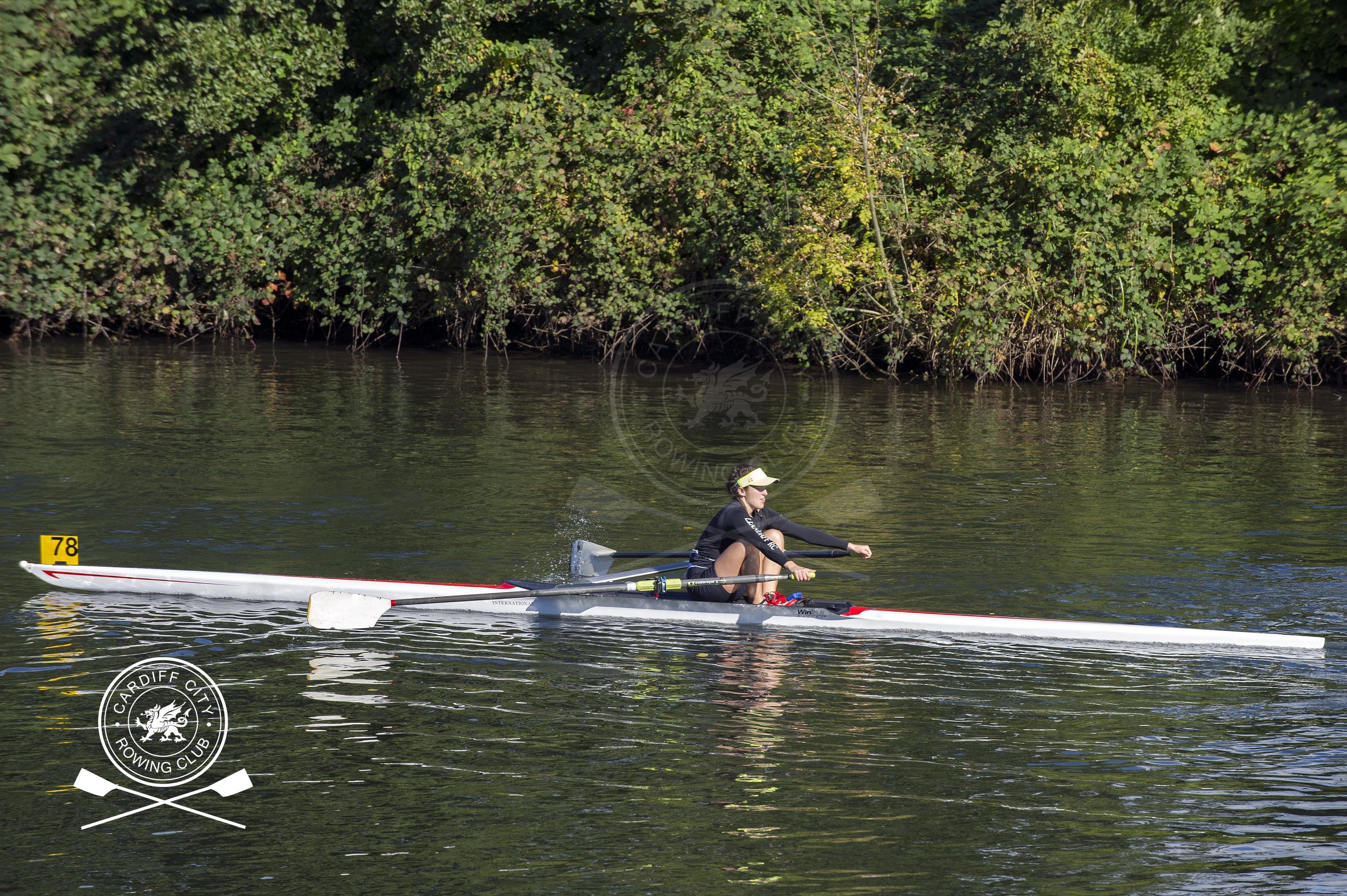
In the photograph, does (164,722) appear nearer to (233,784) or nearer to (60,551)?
(233,784)

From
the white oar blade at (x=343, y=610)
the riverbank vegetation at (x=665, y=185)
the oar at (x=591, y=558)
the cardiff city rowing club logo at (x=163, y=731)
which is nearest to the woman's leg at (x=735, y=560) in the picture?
the oar at (x=591, y=558)

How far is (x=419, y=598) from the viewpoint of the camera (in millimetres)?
10781

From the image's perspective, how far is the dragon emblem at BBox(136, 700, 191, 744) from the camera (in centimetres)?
843

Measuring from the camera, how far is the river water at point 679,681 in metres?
6.74

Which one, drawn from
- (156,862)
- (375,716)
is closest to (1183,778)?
(375,716)

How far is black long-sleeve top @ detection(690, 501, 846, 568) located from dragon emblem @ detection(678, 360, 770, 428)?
10565 mm

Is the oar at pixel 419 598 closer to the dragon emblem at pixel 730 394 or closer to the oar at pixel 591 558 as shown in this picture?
the oar at pixel 591 558

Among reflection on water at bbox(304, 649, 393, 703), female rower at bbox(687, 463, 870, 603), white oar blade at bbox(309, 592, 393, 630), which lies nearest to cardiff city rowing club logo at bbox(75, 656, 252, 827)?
reflection on water at bbox(304, 649, 393, 703)

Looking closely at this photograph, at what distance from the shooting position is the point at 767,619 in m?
10.9

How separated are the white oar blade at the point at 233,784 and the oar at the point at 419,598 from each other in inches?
105

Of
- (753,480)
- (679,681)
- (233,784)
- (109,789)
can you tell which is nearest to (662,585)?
(753,480)

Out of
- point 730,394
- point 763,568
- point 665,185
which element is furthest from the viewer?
point 665,185

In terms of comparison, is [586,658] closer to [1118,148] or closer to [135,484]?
[135,484]

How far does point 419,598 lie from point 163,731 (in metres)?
2.59
